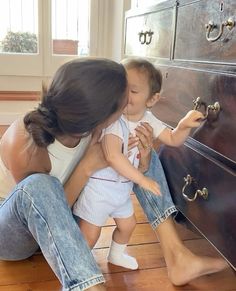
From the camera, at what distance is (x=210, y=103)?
0.84 m

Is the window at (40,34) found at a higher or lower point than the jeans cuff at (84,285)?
higher

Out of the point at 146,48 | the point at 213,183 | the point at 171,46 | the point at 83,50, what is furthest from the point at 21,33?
the point at 213,183

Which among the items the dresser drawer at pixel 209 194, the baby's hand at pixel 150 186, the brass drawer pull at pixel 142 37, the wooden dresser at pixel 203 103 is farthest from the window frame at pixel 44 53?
the baby's hand at pixel 150 186

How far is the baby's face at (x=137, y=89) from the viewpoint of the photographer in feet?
2.94

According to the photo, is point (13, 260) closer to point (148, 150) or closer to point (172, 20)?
point (148, 150)

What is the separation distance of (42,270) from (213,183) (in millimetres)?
500

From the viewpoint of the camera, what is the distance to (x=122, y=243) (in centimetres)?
100

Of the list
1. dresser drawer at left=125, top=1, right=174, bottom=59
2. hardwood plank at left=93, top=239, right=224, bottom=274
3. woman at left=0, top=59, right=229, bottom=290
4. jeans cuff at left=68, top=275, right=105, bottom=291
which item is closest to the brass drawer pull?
dresser drawer at left=125, top=1, right=174, bottom=59

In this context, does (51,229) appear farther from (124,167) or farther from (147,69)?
(147,69)

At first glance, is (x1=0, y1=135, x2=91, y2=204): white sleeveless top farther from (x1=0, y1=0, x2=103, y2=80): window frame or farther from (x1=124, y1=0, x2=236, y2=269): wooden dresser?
(x1=0, y1=0, x2=103, y2=80): window frame

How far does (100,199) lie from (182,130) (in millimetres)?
271

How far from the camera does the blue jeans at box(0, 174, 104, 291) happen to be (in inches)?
29.0

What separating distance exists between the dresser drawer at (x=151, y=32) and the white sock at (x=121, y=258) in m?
0.56

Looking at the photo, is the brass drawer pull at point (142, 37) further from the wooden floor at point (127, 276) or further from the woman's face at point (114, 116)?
the wooden floor at point (127, 276)
